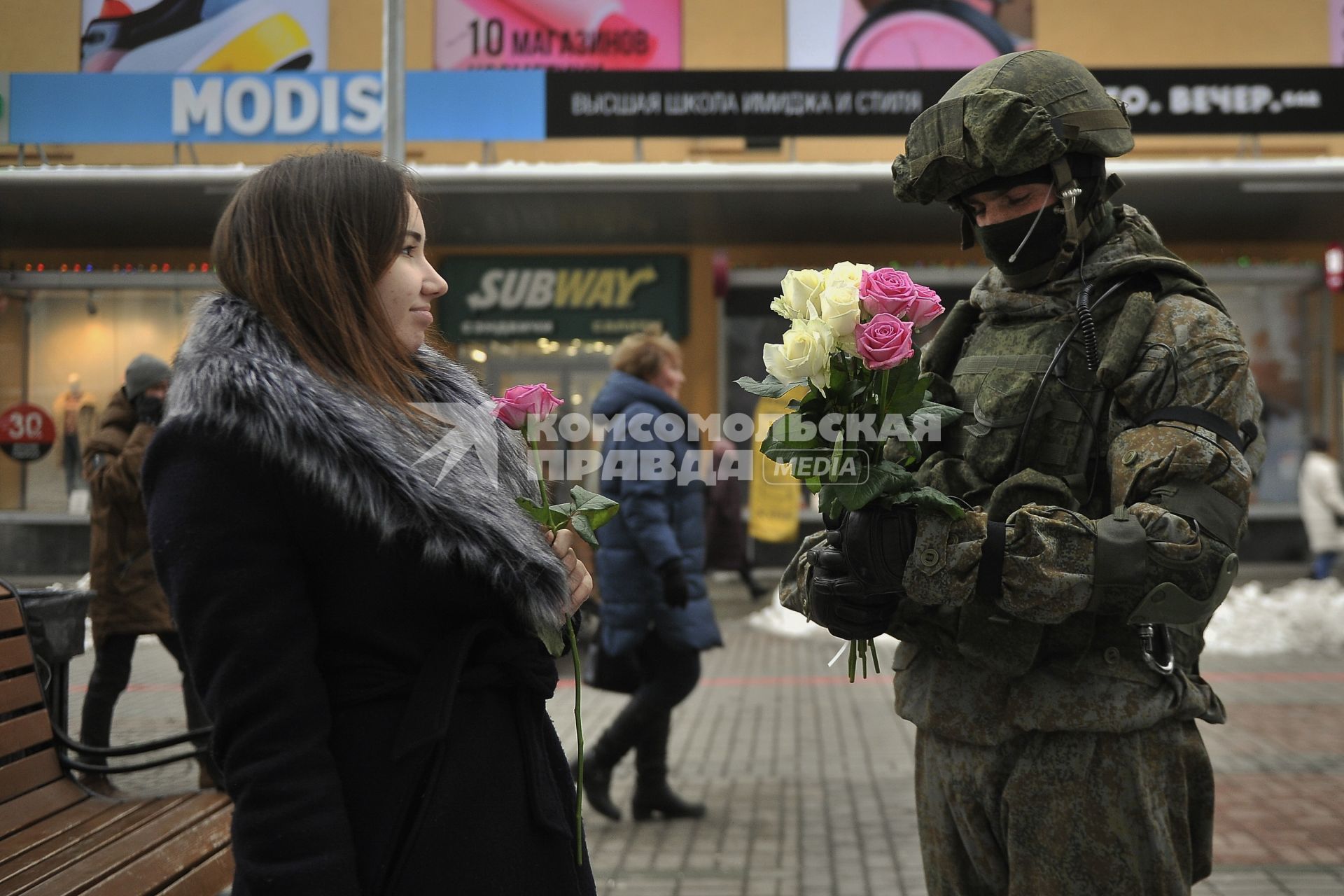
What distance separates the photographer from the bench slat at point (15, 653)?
10.2 ft

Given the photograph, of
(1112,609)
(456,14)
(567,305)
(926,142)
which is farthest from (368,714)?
(567,305)

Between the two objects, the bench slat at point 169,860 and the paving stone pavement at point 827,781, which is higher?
the bench slat at point 169,860

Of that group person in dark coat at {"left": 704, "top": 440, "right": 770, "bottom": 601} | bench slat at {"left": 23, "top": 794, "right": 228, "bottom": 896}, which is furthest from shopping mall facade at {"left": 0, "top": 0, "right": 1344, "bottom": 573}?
bench slat at {"left": 23, "top": 794, "right": 228, "bottom": 896}

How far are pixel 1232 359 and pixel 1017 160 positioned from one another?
541 millimetres

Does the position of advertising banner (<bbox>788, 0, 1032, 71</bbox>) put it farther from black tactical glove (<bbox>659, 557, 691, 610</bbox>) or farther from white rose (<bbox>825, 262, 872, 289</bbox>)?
white rose (<bbox>825, 262, 872, 289</bbox>)

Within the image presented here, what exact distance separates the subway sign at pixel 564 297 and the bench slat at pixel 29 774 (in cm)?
1170

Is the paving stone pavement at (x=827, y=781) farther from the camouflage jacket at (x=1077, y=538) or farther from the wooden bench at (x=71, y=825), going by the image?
the camouflage jacket at (x=1077, y=538)

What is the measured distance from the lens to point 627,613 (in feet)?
17.4

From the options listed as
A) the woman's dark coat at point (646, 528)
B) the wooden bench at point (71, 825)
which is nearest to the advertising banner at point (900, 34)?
the woman's dark coat at point (646, 528)

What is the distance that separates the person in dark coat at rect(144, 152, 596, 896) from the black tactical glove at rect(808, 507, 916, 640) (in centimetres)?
46

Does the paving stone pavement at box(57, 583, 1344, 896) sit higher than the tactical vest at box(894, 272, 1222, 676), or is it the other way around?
the tactical vest at box(894, 272, 1222, 676)

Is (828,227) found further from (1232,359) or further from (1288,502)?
(1232,359)

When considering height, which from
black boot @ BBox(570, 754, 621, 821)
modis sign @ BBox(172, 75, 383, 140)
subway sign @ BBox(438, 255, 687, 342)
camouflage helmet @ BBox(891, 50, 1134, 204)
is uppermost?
modis sign @ BBox(172, 75, 383, 140)

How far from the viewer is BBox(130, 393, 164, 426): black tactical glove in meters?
5.71
